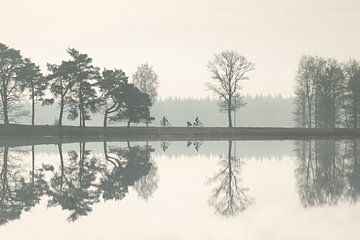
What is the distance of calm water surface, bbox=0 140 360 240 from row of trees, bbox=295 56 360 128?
62.4 meters

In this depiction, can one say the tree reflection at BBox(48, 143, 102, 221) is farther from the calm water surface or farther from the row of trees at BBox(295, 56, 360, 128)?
the row of trees at BBox(295, 56, 360, 128)

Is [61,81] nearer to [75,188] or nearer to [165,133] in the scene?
[165,133]

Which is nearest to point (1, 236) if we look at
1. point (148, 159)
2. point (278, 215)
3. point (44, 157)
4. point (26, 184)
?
point (278, 215)

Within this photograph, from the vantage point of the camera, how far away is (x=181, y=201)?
18391mm

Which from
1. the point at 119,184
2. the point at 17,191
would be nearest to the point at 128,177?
the point at 119,184

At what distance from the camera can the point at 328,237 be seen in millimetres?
12750

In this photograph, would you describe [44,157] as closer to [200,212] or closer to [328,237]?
[200,212]

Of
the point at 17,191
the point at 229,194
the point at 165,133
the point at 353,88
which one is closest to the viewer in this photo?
the point at 229,194

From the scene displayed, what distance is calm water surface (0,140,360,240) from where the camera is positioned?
1377 centimetres

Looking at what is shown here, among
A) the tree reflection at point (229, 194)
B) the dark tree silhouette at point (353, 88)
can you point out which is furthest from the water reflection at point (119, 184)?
the dark tree silhouette at point (353, 88)

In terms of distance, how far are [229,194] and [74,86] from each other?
62805 millimetres

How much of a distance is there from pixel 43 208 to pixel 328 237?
30.6 ft

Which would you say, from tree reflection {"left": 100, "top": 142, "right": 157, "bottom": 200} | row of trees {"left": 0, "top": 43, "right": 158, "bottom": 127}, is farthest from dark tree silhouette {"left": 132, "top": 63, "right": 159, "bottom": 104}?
tree reflection {"left": 100, "top": 142, "right": 157, "bottom": 200}

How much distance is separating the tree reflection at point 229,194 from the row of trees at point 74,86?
51.4 meters
